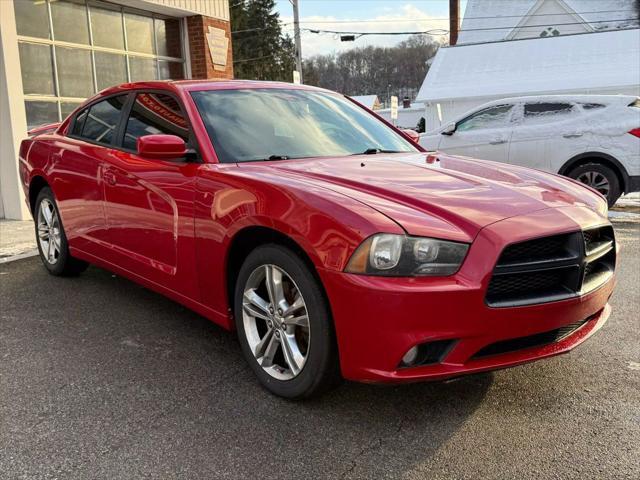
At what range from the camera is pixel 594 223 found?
2814mm

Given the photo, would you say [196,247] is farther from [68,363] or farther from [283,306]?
[68,363]

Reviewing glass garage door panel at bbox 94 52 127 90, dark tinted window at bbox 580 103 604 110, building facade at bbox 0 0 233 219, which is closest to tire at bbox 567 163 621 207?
dark tinted window at bbox 580 103 604 110

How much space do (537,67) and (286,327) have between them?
23.2 m

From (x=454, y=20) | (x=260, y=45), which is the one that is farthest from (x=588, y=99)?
(x=260, y=45)

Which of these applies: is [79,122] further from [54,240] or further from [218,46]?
[218,46]

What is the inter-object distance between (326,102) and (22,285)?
9.76ft

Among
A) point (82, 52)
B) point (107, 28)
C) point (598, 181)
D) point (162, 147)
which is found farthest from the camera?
point (107, 28)

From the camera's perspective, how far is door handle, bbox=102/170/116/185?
398 cm

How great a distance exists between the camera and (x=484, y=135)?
9.79m

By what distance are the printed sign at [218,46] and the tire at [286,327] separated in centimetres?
941

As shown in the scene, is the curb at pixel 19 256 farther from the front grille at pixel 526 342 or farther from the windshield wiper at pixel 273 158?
the front grille at pixel 526 342

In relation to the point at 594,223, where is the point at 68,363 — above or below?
below

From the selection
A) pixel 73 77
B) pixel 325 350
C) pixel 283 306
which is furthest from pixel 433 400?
pixel 73 77

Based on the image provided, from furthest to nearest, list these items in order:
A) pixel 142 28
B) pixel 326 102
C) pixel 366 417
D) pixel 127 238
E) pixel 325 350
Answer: pixel 142 28 → pixel 326 102 → pixel 127 238 → pixel 366 417 → pixel 325 350
